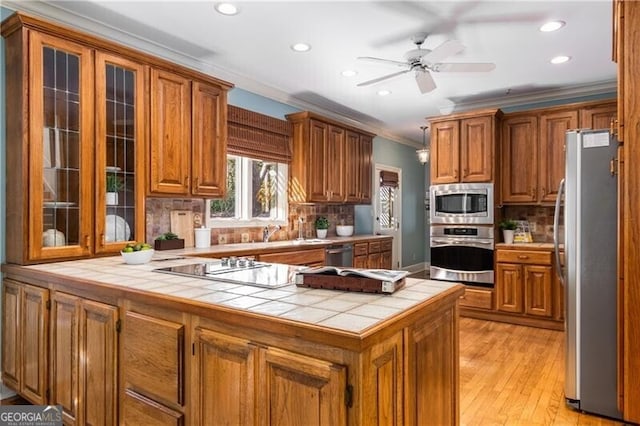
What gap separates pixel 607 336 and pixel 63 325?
3.14m

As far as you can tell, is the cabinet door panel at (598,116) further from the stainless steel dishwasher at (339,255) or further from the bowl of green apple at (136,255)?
the bowl of green apple at (136,255)

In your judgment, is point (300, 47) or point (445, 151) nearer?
point (300, 47)

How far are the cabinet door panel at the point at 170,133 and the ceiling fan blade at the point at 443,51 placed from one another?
2.02 meters

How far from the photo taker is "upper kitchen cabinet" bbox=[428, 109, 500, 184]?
15.6 feet

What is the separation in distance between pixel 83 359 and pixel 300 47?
2.91 meters

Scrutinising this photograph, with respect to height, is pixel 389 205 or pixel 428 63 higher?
pixel 428 63

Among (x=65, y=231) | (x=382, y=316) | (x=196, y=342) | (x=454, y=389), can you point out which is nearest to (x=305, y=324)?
(x=382, y=316)

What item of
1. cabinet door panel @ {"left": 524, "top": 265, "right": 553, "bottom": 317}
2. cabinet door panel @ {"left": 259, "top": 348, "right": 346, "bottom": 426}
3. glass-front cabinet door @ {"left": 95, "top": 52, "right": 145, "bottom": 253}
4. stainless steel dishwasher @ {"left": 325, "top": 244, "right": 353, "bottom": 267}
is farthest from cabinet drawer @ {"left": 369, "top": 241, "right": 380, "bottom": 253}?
cabinet door panel @ {"left": 259, "top": 348, "right": 346, "bottom": 426}

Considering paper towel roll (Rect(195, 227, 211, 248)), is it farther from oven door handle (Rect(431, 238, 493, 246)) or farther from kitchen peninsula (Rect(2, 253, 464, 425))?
oven door handle (Rect(431, 238, 493, 246))

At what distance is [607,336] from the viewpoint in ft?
8.00

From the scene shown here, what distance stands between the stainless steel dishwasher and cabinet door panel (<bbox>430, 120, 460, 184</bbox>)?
1.42 metres

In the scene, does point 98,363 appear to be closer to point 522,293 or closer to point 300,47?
point 300,47

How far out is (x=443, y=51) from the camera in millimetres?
3016

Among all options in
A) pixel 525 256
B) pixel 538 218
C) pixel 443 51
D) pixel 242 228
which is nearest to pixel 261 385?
pixel 443 51
